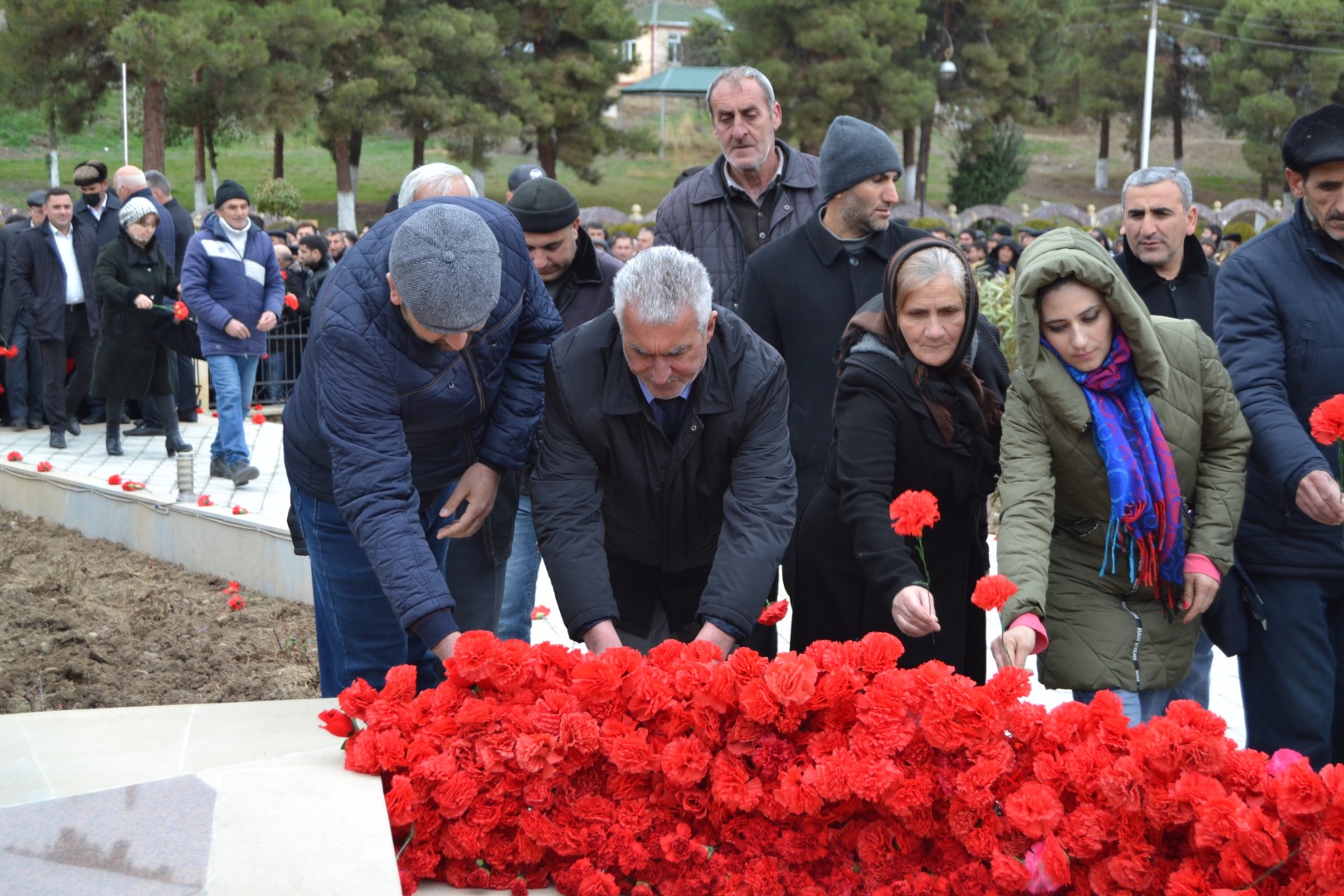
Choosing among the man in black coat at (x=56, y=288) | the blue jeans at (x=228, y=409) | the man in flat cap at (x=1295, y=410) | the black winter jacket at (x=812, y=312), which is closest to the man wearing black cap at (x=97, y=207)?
the man in black coat at (x=56, y=288)

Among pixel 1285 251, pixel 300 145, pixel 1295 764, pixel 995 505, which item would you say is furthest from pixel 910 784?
pixel 300 145

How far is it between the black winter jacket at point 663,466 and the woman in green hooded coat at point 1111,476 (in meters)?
0.56

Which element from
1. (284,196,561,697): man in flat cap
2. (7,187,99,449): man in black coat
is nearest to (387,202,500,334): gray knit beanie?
(284,196,561,697): man in flat cap

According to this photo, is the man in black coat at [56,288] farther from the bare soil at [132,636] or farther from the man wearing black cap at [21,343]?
the bare soil at [132,636]

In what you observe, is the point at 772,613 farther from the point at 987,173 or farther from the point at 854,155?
Answer: the point at 987,173

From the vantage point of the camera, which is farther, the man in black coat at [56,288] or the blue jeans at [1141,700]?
the man in black coat at [56,288]

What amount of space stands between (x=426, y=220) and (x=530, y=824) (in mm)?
1256

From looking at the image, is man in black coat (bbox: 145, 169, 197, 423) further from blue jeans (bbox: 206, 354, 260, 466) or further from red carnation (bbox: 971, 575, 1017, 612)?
red carnation (bbox: 971, 575, 1017, 612)

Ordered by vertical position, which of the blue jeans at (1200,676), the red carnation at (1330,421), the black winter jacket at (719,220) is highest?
the black winter jacket at (719,220)

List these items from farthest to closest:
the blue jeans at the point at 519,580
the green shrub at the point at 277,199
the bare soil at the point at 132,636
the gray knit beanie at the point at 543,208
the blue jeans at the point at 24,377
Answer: the green shrub at the point at 277,199 < the blue jeans at the point at 24,377 < the bare soil at the point at 132,636 < the blue jeans at the point at 519,580 < the gray knit beanie at the point at 543,208

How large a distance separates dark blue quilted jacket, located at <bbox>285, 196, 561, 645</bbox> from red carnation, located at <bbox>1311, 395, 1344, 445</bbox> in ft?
6.13

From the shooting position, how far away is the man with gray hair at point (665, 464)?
3.02 metres

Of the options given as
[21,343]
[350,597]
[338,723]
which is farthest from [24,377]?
[338,723]

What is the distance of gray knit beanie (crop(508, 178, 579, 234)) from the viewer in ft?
13.5
